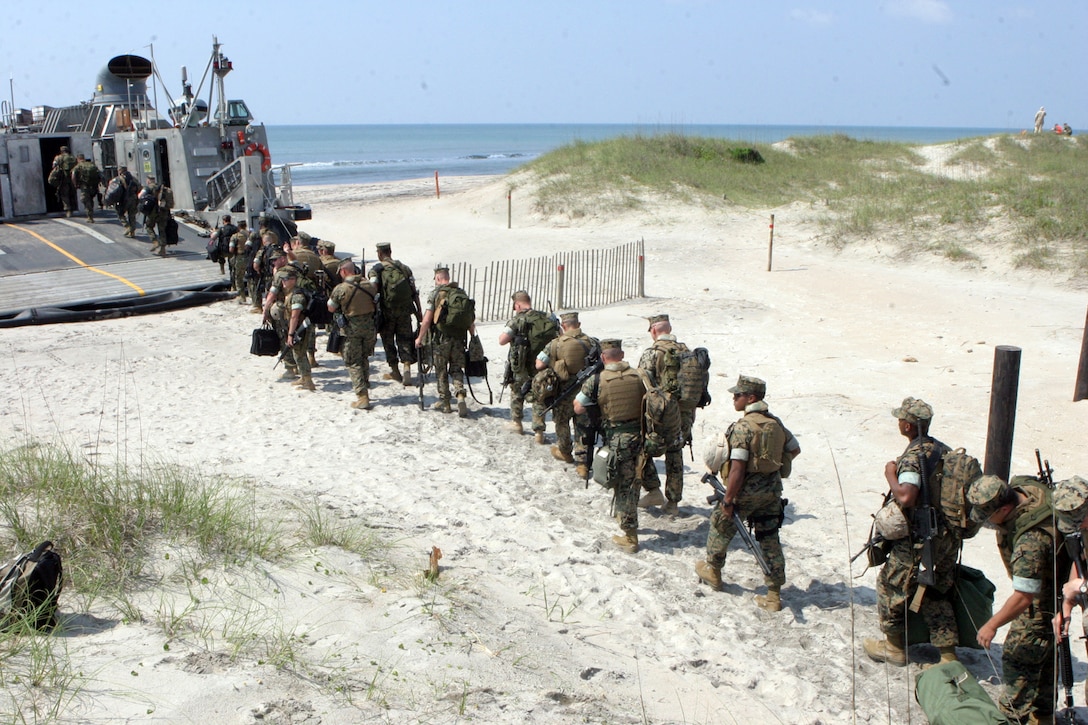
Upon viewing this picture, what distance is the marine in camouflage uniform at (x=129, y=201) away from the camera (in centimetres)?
1691

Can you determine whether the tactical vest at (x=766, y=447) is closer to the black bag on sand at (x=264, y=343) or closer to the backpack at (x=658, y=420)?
the backpack at (x=658, y=420)

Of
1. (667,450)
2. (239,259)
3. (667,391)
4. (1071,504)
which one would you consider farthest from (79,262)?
(1071,504)

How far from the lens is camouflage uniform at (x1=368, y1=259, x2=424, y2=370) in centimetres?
1016

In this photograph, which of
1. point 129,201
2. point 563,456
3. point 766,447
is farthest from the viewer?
point 129,201

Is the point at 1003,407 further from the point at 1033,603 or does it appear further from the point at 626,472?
the point at 1033,603

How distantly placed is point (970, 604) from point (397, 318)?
6.82m

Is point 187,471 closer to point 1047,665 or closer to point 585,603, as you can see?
point 585,603

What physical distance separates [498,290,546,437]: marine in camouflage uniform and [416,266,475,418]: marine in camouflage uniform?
2.10 feet

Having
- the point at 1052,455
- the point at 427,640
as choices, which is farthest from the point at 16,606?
the point at 1052,455

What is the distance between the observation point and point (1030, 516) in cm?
437

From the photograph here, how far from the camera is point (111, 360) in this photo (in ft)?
36.8

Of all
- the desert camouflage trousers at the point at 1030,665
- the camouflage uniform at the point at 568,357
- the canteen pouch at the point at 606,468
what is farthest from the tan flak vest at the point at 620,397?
the desert camouflage trousers at the point at 1030,665

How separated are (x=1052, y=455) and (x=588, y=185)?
22.2 metres

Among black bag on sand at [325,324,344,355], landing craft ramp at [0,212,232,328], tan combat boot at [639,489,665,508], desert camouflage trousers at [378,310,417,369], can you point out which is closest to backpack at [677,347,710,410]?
tan combat boot at [639,489,665,508]
